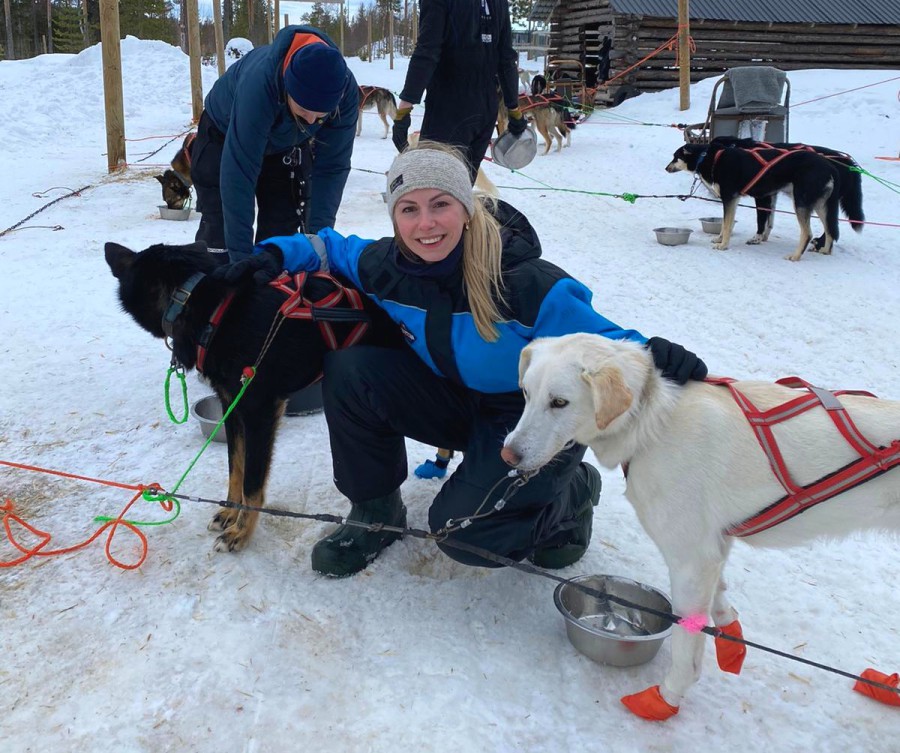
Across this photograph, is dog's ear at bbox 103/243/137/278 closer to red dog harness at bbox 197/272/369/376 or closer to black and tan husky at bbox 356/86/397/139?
red dog harness at bbox 197/272/369/376

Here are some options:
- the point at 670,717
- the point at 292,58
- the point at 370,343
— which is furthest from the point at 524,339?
the point at 292,58

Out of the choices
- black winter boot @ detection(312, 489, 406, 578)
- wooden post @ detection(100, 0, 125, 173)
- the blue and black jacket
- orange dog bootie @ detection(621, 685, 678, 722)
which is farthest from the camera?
wooden post @ detection(100, 0, 125, 173)

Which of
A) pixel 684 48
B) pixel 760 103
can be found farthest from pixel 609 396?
pixel 684 48

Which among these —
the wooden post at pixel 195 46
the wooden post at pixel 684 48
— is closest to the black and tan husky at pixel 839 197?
the wooden post at pixel 684 48

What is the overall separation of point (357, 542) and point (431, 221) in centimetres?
104

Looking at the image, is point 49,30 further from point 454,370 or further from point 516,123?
point 454,370

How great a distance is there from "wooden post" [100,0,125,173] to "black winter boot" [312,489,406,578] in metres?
8.52

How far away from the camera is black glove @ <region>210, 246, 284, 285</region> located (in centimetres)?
224

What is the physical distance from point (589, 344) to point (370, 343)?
0.97 m

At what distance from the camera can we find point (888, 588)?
2.16 m

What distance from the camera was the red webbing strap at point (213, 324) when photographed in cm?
228

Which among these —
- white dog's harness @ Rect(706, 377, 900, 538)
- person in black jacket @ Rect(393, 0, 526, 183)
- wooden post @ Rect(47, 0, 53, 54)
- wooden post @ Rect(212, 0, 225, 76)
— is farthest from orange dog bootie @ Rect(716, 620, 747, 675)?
wooden post @ Rect(47, 0, 53, 54)

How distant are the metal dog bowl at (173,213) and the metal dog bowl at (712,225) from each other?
5.01 metres

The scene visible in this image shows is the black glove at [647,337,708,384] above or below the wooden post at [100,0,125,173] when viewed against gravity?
below
